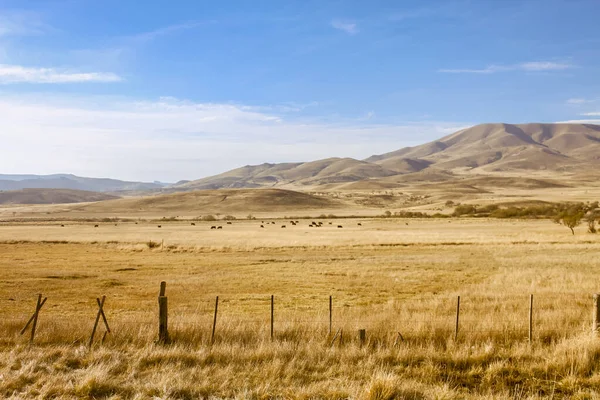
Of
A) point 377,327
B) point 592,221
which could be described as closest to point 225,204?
point 592,221

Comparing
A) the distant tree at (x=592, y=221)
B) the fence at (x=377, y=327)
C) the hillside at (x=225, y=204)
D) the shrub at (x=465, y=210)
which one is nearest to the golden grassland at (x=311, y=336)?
the fence at (x=377, y=327)

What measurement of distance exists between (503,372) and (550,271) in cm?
2327

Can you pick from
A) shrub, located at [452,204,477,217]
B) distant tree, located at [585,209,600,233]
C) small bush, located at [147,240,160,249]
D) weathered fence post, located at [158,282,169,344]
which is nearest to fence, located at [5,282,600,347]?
weathered fence post, located at [158,282,169,344]

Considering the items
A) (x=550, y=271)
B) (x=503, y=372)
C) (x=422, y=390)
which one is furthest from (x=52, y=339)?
(x=550, y=271)

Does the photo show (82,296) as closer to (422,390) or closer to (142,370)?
(142,370)

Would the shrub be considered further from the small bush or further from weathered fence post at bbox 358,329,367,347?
weathered fence post at bbox 358,329,367,347

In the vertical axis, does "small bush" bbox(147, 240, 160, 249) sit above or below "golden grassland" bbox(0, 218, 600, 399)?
below

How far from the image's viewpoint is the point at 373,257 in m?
44.2

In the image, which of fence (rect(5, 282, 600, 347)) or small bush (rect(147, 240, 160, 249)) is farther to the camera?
small bush (rect(147, 240, 160, 249))

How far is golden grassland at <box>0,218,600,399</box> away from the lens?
1050cm

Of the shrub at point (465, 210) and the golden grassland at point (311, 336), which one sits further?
the shrub at point (465, 210)

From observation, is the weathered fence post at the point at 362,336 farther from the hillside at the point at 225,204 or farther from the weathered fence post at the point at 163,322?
the hillside at the point at 225,204

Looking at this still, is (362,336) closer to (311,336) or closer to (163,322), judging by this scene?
(311,336)

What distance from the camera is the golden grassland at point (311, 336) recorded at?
1050cm
